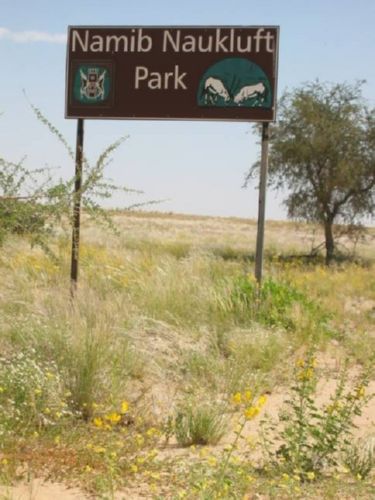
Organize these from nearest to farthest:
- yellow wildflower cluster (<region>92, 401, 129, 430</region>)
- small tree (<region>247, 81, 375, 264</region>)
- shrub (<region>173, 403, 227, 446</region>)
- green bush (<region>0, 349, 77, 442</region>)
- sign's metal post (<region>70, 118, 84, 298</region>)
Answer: yellow wildflower cluster (<region>92, 401, 129, 430</region>), green bush (<region>0, 349, 77, 442</region>), shrub (<region>173, 403, 227, 446</region>), sign's metal post (<region>70, 118, 84, 298</region>), small tree (<region>247, 81, 375, 264</region>)

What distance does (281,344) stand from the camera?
752 cm

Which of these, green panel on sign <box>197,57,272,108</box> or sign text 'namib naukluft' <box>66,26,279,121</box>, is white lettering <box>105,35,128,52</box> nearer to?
sign text 'namib naukluft' <box>66,26,279,121</box>

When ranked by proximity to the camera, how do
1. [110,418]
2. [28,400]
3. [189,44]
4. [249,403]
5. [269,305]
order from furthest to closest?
[189,44], [269,305], [28,400], [110,418], [249,403]

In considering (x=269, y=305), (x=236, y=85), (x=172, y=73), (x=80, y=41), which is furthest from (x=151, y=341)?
(x=80, y=41)

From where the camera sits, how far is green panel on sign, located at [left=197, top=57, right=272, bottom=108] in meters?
9.29

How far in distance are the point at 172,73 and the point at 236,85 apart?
85cm

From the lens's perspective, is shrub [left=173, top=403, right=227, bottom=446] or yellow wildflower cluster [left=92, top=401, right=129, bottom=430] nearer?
yellow wildflower cluster [left=92, top=401, right=129, bottom=430]

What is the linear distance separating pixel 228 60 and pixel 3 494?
6.93 meters

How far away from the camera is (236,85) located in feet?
30.6

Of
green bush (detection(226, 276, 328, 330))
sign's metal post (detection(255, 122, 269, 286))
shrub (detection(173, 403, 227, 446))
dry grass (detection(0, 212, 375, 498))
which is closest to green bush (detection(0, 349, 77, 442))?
dry grass (detection(0, 212, 375, 498))

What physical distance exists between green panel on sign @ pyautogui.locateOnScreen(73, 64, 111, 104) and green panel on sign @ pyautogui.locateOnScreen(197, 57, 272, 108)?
1258mm

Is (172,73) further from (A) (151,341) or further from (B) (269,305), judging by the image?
(A) (151,341)

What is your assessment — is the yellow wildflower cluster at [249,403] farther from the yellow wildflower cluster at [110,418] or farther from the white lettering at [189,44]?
the white lettering at [189,44]

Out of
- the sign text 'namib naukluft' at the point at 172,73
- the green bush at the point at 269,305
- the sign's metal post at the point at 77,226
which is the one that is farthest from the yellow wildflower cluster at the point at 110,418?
the sign text 'namib naukluft' at the point at 172,73
